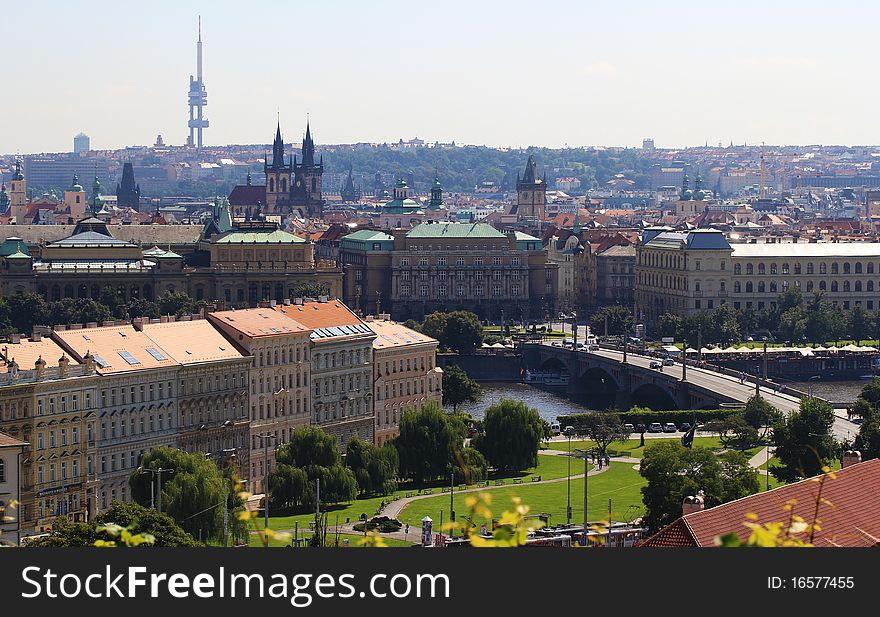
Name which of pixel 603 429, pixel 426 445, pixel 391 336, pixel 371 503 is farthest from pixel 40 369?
pixel 603 429

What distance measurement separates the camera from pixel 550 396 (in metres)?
129

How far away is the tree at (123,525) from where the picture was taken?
49125 mm

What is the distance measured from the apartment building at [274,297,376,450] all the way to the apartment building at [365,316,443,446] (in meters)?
0.66

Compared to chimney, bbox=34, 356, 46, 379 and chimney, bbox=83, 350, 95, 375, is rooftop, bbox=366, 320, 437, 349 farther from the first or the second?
chimney, bbox=34, 356, 46, 379

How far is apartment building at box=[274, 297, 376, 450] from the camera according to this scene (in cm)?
8844

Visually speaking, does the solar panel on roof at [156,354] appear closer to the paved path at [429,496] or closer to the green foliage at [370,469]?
the green foliage at [370,469]

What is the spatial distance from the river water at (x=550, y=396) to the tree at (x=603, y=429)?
43.3 feet

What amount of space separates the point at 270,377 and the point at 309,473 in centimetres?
1103

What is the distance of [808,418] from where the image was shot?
81.2 m

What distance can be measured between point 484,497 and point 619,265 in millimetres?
171068

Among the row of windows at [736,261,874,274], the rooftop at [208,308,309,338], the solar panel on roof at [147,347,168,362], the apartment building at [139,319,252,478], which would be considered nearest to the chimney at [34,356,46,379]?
the solar panel on roof at [147,347,168,362]

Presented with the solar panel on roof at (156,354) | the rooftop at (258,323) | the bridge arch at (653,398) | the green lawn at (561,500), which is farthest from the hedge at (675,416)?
the solar panel on roof at (156,354)

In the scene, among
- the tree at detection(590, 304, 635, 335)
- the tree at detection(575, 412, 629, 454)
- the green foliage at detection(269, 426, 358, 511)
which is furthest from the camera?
the tree at detection(590, 304, 635, 335)

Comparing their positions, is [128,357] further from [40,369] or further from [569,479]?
[569,479]
